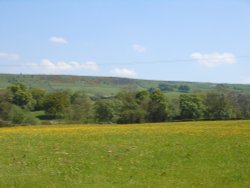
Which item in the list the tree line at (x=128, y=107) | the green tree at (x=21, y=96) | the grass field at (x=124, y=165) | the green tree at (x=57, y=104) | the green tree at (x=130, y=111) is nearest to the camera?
the grass field at (x=124, y=165)

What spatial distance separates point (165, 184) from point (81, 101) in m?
102

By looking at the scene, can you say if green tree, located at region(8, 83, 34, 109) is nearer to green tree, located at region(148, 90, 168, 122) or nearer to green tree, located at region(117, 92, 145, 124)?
green tree, located at region(117, 92, 145, 124)

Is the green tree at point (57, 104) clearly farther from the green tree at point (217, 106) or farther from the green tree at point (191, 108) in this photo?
the green tree at point (217, 106)

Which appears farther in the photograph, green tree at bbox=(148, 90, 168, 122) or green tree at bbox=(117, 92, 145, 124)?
green tree at bbox=(148, 90, 168, 122)

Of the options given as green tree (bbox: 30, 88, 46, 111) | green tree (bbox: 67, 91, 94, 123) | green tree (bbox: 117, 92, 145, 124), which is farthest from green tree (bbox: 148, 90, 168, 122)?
green tree (bbox: 30, 88, 46, 111)

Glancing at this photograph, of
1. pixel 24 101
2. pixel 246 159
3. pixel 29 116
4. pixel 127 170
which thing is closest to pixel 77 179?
pixel 127 170

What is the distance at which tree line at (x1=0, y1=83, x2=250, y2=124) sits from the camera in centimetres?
9819

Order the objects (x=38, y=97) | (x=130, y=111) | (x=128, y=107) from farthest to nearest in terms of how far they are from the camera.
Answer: (x=38, y=97) → (x=128, y=107) → (x=130, y=111)

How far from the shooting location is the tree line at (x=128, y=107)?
98.2 metres

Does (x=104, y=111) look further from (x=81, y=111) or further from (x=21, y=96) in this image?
(x=21, y=96)

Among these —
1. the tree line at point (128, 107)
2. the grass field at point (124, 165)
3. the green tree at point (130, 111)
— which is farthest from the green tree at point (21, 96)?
the grass field at point (124, 165)

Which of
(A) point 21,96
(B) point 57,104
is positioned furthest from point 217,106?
(A) point 21,96

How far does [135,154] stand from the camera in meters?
17.3

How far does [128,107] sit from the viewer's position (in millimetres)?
102250
